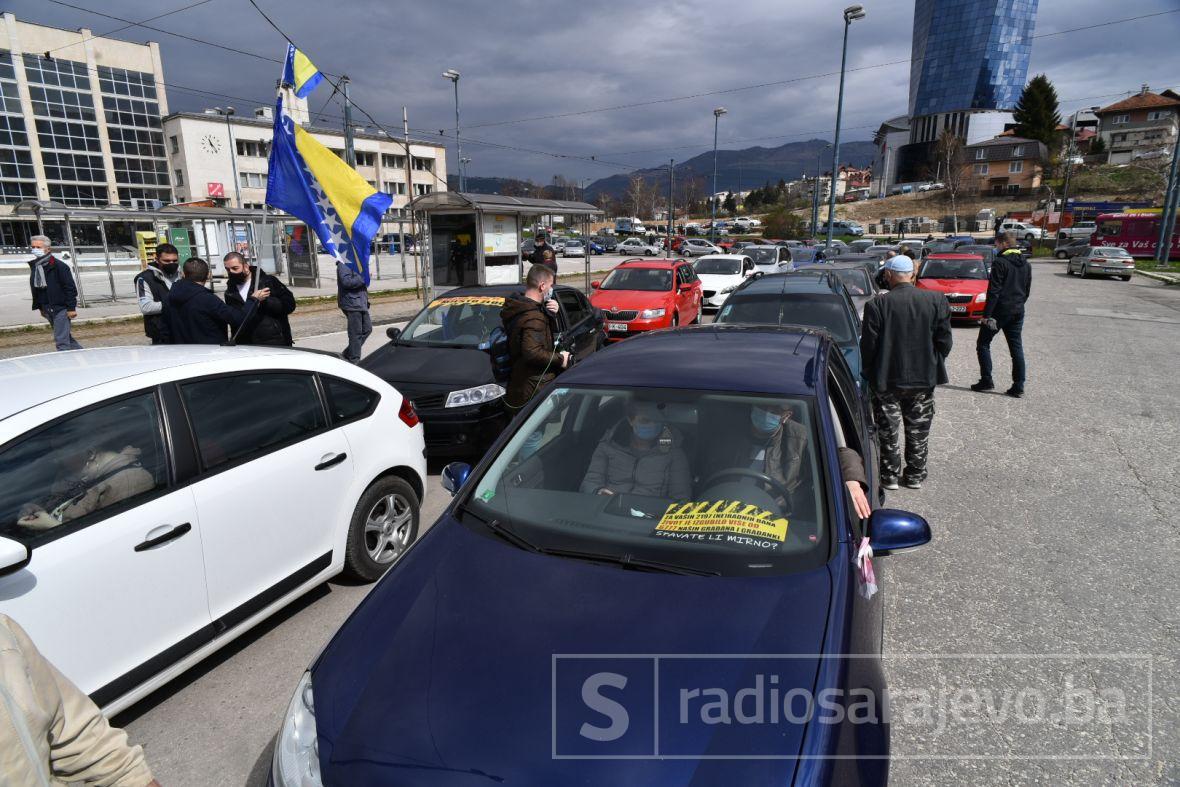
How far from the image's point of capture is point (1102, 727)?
9.14ft

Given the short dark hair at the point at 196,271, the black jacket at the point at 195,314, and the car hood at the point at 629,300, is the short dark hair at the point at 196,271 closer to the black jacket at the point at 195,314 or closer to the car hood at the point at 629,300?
the black jacket at the point at 195,314

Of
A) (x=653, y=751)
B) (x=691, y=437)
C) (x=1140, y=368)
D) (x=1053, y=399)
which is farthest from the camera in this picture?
(x=1140, y=368)

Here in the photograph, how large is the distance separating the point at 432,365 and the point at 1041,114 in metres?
116

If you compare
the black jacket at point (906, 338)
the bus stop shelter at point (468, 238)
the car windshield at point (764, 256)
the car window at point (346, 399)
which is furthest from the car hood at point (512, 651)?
the car windshield at point (764, 256)

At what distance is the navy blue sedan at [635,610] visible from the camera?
5.45 ft

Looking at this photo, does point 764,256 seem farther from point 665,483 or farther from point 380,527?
point 665,483

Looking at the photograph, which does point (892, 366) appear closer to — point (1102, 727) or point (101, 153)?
point (1102, 727)

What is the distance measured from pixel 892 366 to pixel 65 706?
5.46m

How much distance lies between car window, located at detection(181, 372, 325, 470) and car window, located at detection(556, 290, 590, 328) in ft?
15.7

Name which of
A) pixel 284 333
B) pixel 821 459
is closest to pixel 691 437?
pixel 821 459

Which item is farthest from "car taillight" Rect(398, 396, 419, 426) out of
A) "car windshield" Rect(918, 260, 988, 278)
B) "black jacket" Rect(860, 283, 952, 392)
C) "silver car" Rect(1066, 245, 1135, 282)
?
"silver car" Rect(1066, 245, 1135, 282)

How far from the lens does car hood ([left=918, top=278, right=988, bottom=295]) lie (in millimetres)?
14500

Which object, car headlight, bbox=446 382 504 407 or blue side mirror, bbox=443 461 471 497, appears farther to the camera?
car headlight, bbox=446 382 504 407

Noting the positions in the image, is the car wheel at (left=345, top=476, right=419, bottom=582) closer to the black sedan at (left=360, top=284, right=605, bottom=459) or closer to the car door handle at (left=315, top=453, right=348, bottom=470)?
the car door handle at (left=315, top=453, right=348, bottom=470)
